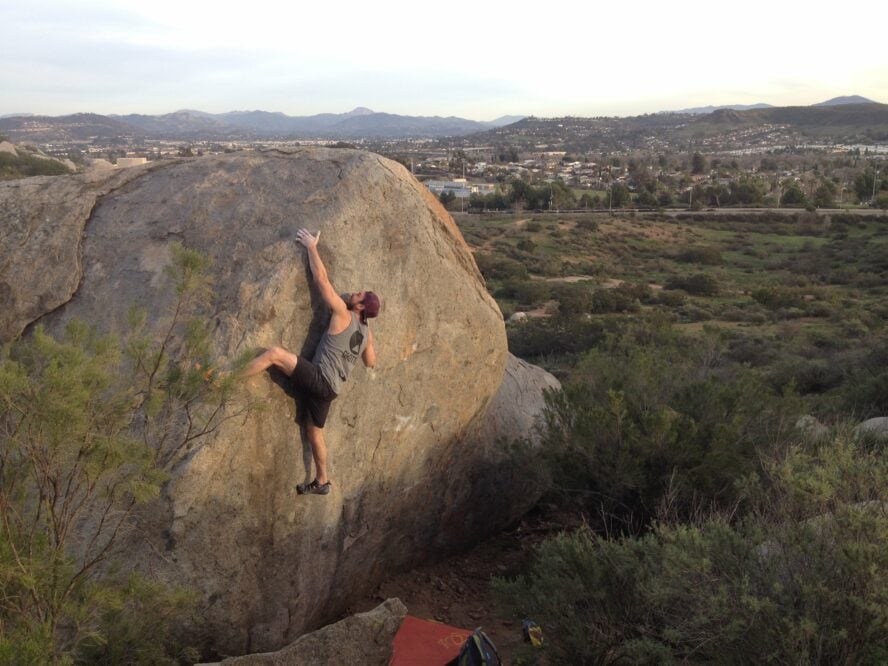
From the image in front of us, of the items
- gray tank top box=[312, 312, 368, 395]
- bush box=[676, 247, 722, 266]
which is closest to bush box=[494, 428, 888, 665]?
gray tank top box=[312, 312, 368, 395]

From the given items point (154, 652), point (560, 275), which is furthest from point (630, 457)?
point (560, 275)

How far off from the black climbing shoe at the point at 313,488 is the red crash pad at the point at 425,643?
1106 millimetres

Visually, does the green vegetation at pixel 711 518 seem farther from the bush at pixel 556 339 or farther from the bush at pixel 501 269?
the bush at pixel 501 269

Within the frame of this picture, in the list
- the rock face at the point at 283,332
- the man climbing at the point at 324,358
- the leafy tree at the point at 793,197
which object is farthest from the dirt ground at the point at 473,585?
the leafy tree at the point at 793,197

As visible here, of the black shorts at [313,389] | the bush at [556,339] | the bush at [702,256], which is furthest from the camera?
the bush at [702,256]

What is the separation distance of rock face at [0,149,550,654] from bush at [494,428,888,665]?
1539 mm

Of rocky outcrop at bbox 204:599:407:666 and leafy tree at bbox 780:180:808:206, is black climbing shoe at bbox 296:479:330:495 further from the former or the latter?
leafy tree at bbox 780:180:808:206

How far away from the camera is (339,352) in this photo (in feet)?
18.9

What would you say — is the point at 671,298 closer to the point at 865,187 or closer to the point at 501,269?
the point at 501,269

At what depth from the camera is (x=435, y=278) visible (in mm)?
6867

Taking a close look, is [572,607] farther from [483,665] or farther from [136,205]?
[136,205]

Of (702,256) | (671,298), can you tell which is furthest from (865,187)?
(671,298)

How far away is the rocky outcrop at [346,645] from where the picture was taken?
4.64 m

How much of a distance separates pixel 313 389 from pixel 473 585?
2.85 metres
